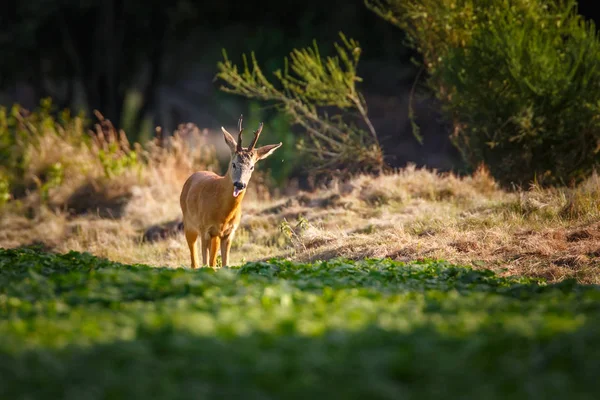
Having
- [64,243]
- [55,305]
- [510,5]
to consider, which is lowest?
[64,243]

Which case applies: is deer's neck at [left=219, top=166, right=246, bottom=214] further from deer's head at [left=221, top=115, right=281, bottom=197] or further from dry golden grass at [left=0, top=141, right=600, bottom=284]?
dry golden grass at [left=0, top=141, right=600, bottom=284]

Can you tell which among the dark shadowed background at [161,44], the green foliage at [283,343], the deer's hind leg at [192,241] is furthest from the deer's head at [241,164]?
the dark shadowed background at [161,44]

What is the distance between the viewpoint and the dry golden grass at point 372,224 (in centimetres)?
1065

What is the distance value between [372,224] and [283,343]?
7.83 meters

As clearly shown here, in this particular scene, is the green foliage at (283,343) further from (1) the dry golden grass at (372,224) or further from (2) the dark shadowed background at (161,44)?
(2) the dark shadowed background at (161,44)

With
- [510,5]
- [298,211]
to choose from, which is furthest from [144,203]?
[510,5]

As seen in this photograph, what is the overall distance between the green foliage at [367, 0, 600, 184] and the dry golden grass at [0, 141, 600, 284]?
2.59 ft

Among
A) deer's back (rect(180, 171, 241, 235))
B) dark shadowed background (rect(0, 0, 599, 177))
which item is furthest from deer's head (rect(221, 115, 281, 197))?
dark shadowed background (rect(0, 0, 599, 177))

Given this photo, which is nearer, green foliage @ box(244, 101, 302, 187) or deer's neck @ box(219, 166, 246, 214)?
deer's neck @ box(219, 166, 246, 214)

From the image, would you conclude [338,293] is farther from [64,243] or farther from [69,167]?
[69,167]

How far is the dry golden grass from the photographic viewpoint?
34.9 feet

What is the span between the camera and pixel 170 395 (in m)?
4.29

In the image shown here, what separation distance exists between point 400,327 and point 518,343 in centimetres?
68

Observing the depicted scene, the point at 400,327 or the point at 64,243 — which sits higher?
the point at 400,327
